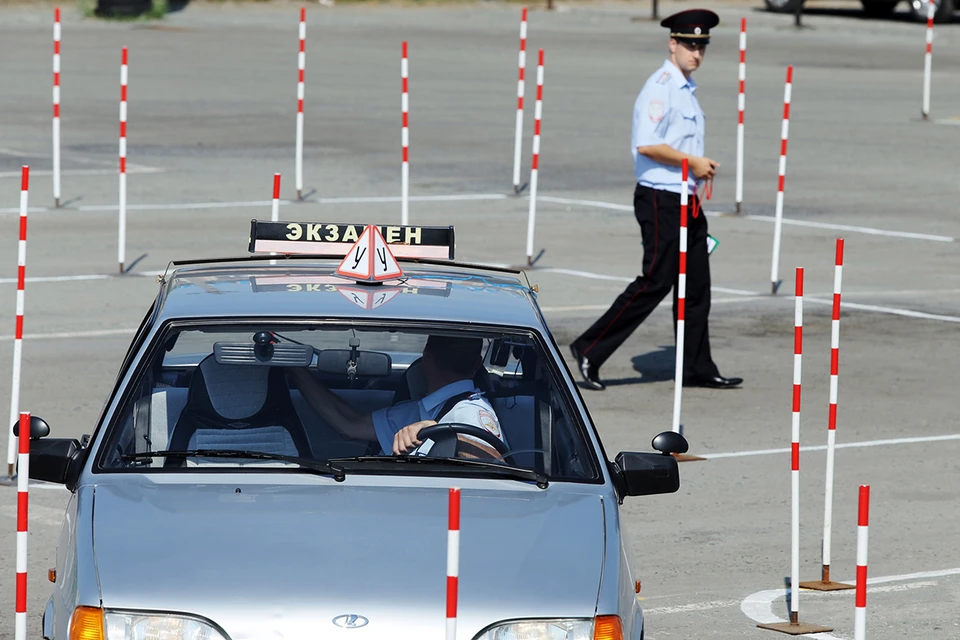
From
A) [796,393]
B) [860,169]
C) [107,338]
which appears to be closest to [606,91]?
[860,169]

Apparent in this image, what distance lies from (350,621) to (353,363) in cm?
164

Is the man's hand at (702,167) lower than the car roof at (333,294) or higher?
higher

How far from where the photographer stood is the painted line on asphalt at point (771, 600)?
22.2 feet

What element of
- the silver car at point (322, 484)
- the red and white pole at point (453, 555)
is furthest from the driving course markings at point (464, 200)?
the red and white pole at point (453, 555)

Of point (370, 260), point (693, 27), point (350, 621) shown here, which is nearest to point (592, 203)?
point (693, 27)

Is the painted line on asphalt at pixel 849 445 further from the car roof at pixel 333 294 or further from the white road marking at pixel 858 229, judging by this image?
the white road marking at pixel 858 229

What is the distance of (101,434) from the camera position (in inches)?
210

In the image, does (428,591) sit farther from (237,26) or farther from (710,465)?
(237,26)

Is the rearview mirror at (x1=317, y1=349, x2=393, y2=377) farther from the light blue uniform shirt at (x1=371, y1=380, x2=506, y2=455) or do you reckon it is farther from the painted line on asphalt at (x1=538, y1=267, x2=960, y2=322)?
the painted line on asphalt at (x1=538, y1=267, x2=960, y2=322)

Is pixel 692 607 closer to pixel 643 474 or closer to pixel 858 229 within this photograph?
→ pixel 643 474

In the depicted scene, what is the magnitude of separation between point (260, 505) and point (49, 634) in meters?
0.69

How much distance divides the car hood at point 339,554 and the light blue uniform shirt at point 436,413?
1.51 ft

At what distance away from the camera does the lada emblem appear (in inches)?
171

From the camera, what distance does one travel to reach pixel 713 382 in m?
11.1
